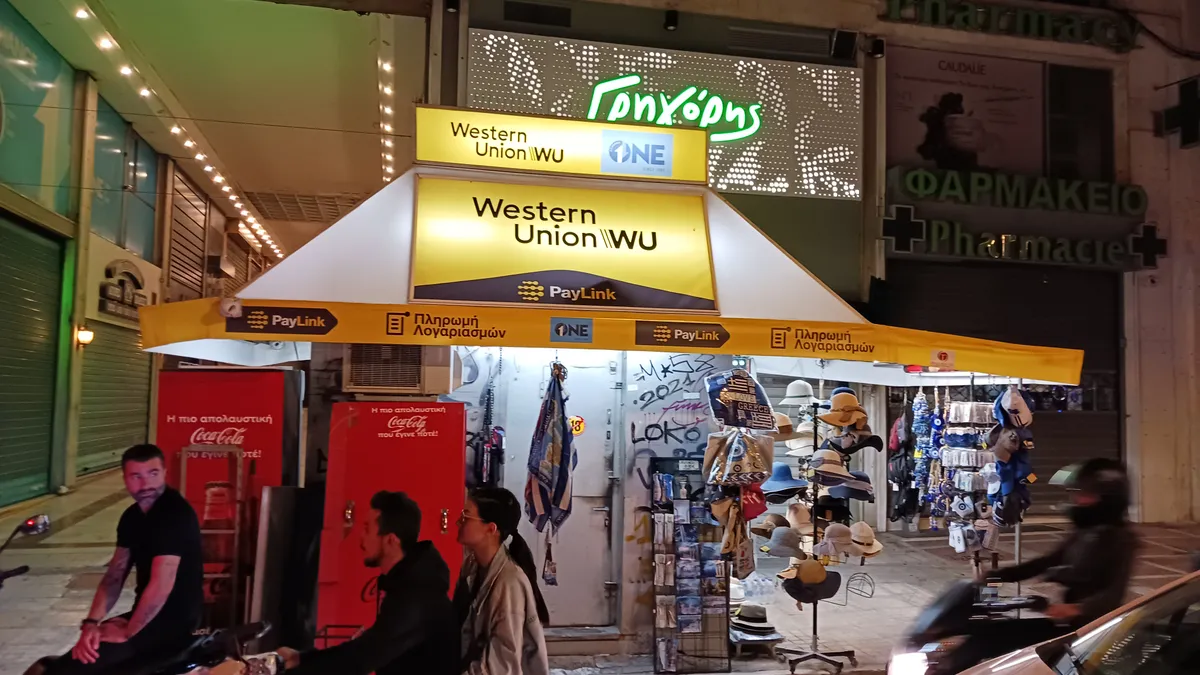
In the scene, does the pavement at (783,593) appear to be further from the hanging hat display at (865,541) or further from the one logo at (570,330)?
the one logo at (570,330)

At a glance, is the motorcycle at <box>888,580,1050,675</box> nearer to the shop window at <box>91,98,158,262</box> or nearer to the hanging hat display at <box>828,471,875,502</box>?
the hanging hat display at <box>828,471,875,502</box>

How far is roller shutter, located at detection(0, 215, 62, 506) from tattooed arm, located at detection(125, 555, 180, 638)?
8.98 m

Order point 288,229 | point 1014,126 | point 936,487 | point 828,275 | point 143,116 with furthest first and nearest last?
point 288,229 → point 143,116 → point 1014,126 → point 828,275 → point 936,487

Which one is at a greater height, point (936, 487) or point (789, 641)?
point (936, 487)

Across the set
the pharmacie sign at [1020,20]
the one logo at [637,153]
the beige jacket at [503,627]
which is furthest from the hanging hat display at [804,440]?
the pharmacie sign at [1020,20]

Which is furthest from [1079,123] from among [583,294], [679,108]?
[583,294]

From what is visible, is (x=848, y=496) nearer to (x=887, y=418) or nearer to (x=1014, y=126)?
(x=887, y=418)

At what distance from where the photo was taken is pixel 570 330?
186 inches

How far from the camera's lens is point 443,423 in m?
4.78

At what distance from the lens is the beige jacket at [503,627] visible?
2.66 m

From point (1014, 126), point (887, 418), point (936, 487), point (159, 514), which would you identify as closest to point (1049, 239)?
point (1014, 126)

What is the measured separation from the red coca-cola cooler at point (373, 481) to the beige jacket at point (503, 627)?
6.08 feet

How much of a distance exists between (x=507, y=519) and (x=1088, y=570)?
344cm

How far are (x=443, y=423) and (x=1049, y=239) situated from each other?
9.31 meters
